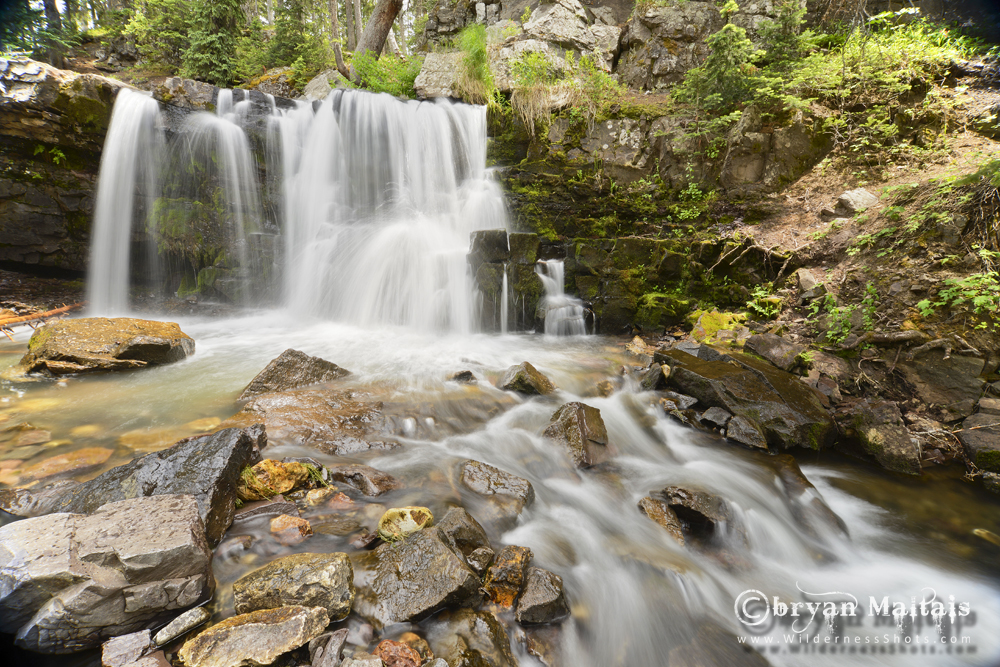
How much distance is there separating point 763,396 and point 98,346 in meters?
8.07

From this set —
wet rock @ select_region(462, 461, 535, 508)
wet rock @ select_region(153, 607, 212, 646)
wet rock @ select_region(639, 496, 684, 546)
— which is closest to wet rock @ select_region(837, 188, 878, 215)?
wet rock @ select_region(639, 496, 684, 546)

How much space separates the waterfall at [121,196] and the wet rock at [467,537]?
33.6 feet

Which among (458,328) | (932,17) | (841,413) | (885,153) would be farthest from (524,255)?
(932,17)

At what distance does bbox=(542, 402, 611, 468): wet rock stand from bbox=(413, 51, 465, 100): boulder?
10.4 meters

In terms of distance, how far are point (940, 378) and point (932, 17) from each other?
28.6 ft

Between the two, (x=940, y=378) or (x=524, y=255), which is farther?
(x=524, y=255)

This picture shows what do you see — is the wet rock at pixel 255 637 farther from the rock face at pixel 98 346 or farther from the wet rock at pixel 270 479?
the rock face at pixel 98 346

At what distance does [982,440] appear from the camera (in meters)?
3.72

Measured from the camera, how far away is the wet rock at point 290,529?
2.36 m

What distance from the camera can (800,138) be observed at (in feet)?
25.1

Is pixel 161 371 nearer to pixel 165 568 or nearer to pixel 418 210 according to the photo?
pixel 165 568

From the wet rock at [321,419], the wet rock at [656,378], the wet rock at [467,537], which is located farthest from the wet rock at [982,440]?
the wet rock at [321,419]

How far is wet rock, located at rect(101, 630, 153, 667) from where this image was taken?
162 centimetres

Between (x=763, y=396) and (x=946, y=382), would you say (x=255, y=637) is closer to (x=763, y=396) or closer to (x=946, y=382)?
(x=763, y=396)
